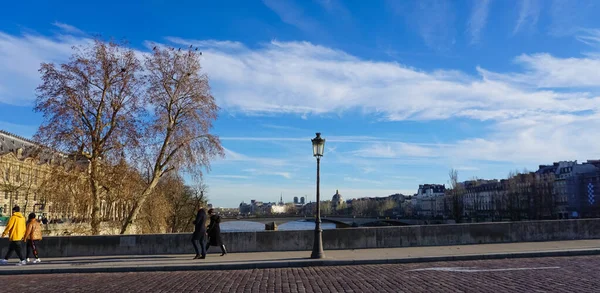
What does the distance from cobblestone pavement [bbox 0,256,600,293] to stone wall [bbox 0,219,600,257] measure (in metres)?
4.68

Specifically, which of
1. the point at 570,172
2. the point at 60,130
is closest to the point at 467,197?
the point at 570,172

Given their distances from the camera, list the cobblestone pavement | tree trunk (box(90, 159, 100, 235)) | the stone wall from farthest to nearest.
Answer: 1. tree trunk (box(90, 159, 100, 235))
2. the stone wall
3. the cobblestone pavement

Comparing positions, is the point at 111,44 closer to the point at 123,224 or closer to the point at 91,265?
the point at 123,224

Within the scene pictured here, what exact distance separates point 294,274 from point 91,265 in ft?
23.7

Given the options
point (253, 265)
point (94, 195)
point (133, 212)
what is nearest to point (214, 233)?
point (253, 265)

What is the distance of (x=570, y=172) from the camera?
441 feet

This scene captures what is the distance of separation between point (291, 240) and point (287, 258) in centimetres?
328

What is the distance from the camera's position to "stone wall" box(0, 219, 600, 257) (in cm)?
1936

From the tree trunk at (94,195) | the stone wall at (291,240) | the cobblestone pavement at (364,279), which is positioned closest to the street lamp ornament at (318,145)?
the stone wall at (291,240)

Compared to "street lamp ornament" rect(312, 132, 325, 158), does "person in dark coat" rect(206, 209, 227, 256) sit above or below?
below

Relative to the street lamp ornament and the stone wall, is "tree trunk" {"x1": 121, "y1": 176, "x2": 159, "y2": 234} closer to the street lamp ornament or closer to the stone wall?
the stone wall

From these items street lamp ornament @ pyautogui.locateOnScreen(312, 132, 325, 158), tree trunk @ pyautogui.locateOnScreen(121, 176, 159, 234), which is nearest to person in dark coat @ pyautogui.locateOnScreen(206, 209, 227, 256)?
street lamp ornament @ pyautogui.locateOnScreen(312, 132, 325, 158)

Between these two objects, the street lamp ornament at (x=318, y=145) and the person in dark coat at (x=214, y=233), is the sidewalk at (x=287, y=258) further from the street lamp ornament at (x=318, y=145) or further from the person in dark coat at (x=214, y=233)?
the street lamp ornament at (x=318, y=145)

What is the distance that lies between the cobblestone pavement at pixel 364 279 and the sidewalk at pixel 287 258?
0.68 m
